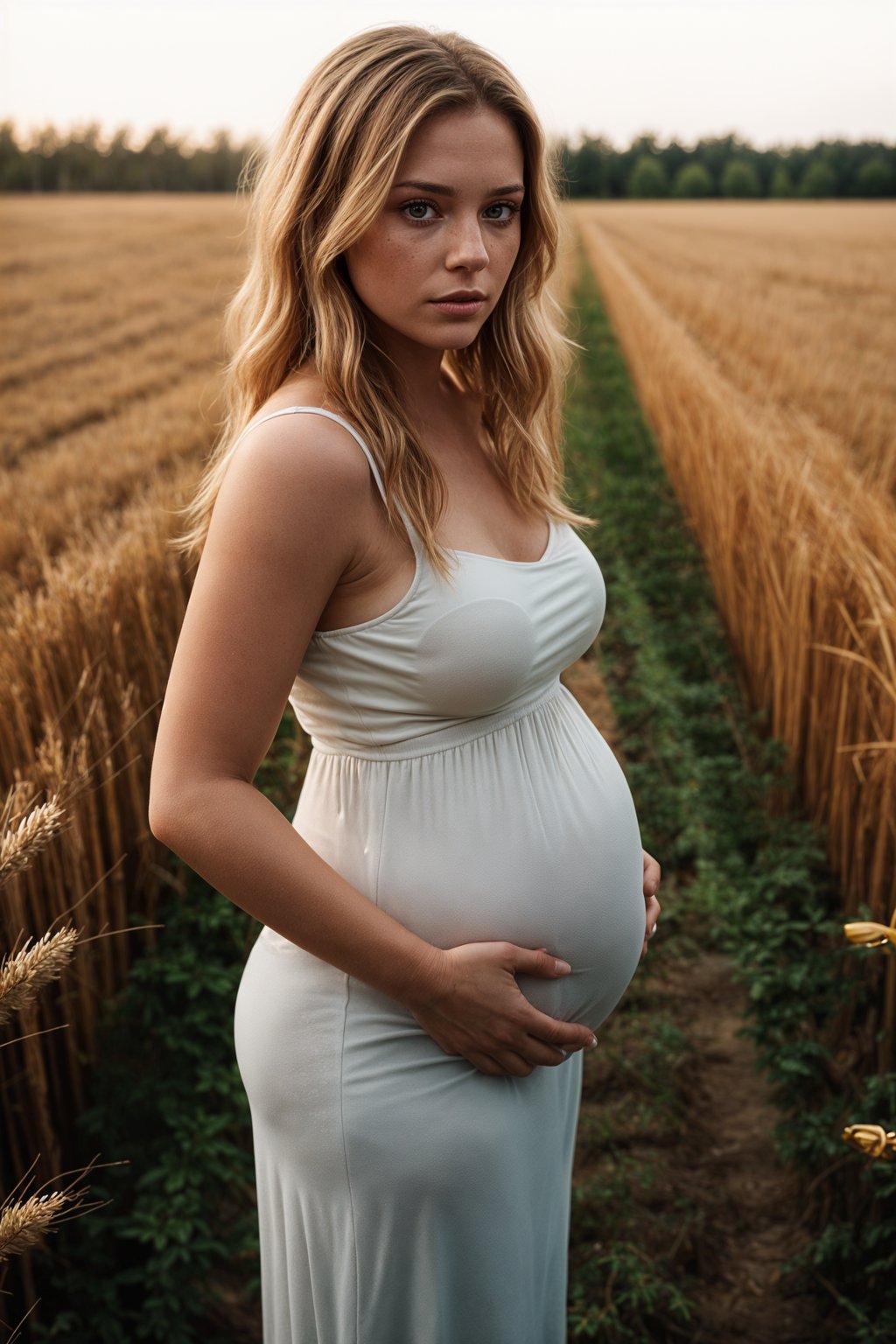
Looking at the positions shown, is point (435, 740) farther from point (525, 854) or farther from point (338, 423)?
point (338, 423)

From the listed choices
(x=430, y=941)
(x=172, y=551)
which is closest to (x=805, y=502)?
(x=172, y=551)

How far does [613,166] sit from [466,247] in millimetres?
81095

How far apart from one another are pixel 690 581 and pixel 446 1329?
389cm

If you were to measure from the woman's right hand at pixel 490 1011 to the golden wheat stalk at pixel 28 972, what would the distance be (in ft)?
1.26

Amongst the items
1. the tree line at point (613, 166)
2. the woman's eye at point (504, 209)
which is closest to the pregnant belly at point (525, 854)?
the woman's eye at point (504, 209)

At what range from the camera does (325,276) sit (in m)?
1.12

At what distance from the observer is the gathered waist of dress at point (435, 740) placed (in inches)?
44.4

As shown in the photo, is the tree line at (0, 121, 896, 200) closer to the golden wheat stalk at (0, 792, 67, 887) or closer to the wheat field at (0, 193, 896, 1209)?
the wheat field at (0, 193, 896, 1209)

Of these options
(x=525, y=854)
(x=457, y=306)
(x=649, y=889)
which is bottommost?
(x=649, y=889)

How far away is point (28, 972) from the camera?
79 cm

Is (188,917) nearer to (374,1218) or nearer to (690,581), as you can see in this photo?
(374,1218)

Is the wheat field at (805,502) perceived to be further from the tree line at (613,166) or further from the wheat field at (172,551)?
the tree line at (613,166)

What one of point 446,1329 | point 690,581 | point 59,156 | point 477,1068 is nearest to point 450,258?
point 477,1068

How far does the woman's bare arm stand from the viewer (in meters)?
0.97
